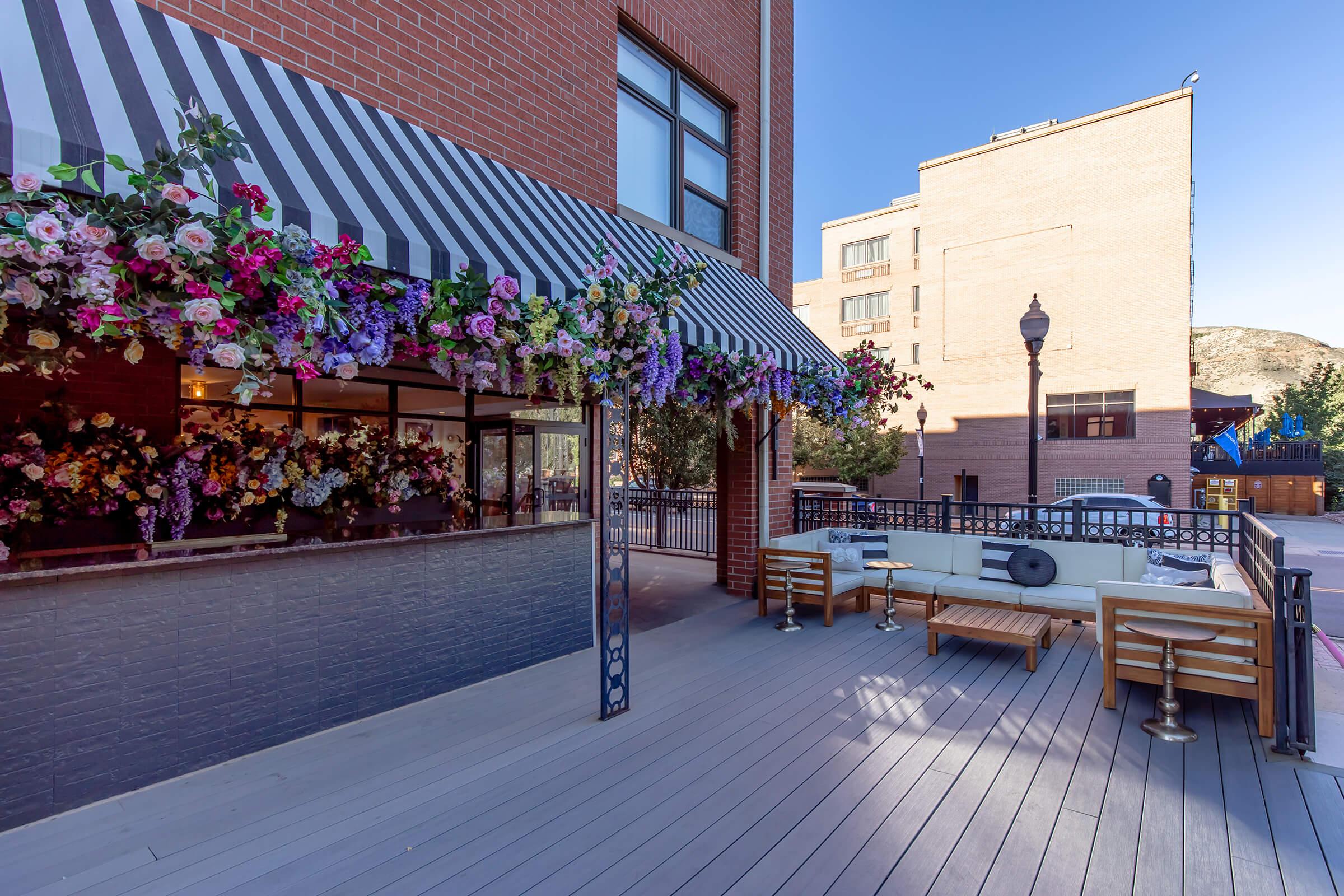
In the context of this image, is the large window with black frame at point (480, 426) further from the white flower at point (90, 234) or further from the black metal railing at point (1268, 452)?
the black metal railing at point (1268, 452)

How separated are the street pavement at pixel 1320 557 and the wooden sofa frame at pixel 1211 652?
1035 millimetres

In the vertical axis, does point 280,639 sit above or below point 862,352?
below

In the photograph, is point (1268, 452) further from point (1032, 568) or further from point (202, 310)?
point (202, 310)

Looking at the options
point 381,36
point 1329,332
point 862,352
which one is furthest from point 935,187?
point 1329,332

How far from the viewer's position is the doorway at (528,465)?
7.04 m

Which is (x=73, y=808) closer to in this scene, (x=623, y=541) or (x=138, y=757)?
(x=138, y=757)

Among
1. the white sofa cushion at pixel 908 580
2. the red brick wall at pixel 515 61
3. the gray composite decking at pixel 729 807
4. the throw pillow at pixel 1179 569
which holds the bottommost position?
the gray composite decking at pixel 729 807

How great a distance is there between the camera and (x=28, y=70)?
8.43 feet

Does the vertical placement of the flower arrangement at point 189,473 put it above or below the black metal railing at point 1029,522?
above

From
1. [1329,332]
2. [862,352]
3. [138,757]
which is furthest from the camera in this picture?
[1329,332]

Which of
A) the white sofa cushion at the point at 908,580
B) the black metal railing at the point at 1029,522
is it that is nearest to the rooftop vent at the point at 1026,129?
the black metal railing at the point at 1029,522

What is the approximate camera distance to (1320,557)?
13.2m

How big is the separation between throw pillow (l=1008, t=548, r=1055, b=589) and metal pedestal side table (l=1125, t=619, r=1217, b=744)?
2312 mm

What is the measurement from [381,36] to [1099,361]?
82.5 ft
